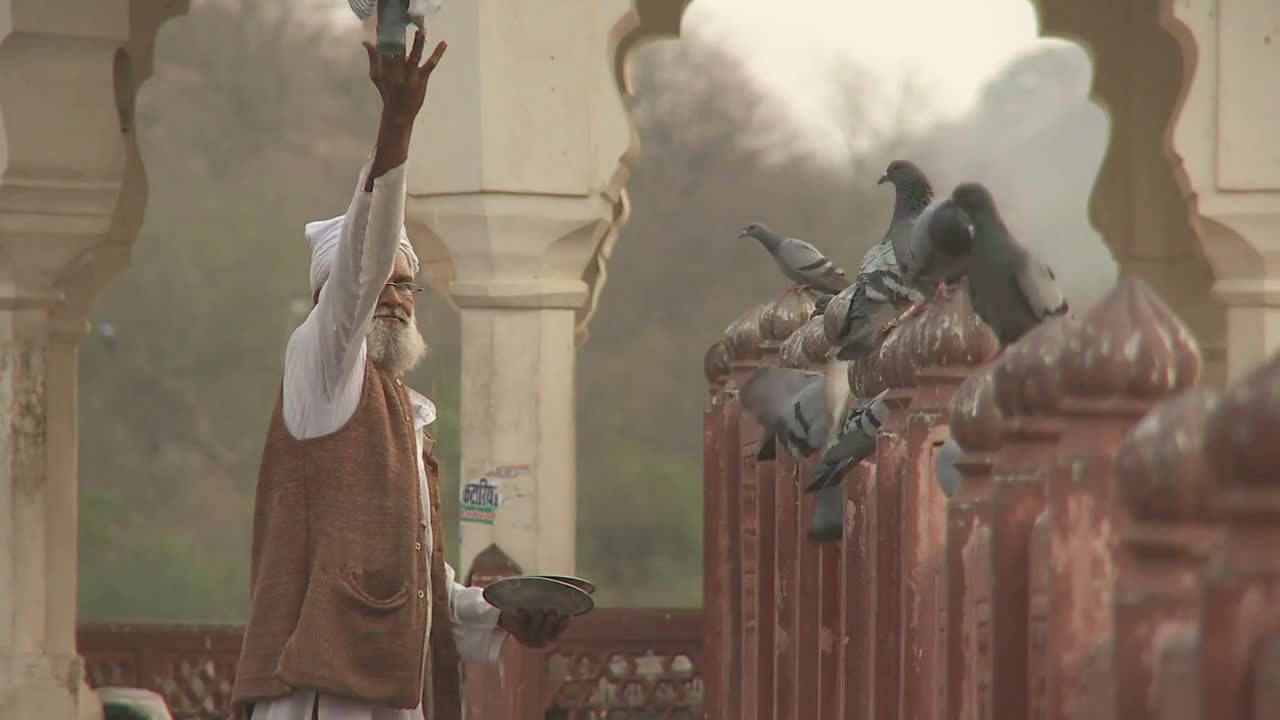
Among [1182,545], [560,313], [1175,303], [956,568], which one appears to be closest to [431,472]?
[956,568]

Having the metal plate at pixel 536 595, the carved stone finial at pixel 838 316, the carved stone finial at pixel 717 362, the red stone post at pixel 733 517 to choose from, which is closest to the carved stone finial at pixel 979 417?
the metal plate at pixel 536 595

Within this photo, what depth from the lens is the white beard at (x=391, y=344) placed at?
13.7ft

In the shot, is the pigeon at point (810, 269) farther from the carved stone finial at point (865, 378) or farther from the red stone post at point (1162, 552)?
the red stone post at point (1162, 552)

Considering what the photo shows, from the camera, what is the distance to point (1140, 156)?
38.4 feet

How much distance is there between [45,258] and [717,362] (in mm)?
3031

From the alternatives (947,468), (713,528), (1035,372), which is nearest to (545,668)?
(713,528)

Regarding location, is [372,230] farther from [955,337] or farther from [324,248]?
[955,337]

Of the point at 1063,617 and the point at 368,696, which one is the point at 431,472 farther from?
the point at 1063,617

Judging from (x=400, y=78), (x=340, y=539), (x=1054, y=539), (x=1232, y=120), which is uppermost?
(x=1232, y=120)

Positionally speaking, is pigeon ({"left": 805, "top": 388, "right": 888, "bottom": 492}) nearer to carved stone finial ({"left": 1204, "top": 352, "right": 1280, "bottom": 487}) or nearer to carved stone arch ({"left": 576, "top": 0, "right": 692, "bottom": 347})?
carved stone finial ({"left": 1204, "top": 352, "right": 1280, "bottom": 487})

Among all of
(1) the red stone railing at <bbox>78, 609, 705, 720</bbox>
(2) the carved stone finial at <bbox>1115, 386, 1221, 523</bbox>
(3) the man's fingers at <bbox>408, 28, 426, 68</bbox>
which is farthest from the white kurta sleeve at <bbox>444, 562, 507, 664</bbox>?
(1) the red stone railing at <bbox>78, 609, 705, 720</bbox>

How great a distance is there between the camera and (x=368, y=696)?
390 centimetres

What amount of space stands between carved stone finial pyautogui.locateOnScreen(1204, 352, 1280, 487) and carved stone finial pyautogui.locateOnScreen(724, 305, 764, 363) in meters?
5.32

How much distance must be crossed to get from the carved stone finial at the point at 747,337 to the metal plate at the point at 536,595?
2.99m
